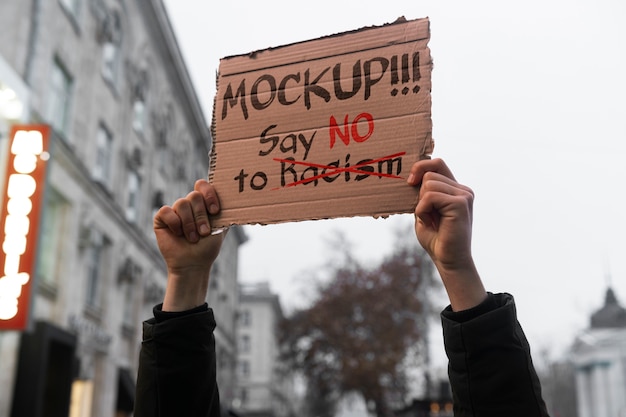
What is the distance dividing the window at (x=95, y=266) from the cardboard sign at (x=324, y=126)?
1775cm

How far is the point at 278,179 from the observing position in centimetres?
294

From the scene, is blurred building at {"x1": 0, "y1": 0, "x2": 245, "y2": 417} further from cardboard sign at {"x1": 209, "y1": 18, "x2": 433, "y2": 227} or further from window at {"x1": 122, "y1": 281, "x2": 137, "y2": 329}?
cardboard sign at {"x1": 209, "y1": 18, "x2": 433, "y2": 227}

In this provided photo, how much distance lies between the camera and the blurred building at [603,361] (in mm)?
63812

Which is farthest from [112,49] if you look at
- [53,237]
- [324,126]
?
[324,126]

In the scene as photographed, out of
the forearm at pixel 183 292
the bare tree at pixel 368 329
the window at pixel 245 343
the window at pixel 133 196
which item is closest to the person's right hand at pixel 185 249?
the forearm at pixel 183 292

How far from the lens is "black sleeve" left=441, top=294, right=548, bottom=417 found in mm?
2133

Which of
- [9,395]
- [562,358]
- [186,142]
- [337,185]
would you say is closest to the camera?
[337,185]

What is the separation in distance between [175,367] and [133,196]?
78.7ft

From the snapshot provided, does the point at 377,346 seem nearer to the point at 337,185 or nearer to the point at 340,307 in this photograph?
the point at 340,307

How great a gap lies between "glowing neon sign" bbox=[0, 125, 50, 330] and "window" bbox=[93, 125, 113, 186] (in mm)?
8853

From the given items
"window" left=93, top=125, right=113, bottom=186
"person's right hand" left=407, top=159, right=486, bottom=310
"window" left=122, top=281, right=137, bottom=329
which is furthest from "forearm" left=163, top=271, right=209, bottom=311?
"window" left=122, top=281, right=137, bottom=329

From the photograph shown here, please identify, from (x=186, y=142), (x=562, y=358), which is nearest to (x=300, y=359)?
(x=186, y=142)

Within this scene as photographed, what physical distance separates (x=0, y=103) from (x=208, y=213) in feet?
35.9

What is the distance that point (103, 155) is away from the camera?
72.1ft
